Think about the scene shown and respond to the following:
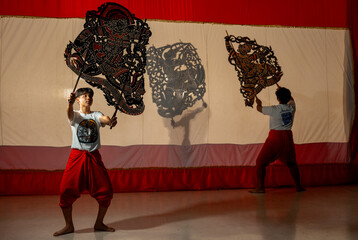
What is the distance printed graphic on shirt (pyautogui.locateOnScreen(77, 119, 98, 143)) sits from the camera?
2953mm

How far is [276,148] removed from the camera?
4.45 metres

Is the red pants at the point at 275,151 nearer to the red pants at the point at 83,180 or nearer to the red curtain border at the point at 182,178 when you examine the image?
the red curtain border at the point at 182,178

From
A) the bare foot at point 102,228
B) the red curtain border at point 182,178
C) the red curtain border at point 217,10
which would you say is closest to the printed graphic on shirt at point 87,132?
the bare foot at point 102,228

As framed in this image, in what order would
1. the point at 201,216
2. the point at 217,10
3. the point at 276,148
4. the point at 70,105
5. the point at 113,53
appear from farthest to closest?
1. the point at 217,10
2. the point at 113,53
3. the point at 276,148
4. the point at 201,216
5. the point at 70,105

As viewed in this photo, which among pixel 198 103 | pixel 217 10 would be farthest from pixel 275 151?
pixel 217 10

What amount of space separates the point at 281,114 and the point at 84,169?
8.31 feet

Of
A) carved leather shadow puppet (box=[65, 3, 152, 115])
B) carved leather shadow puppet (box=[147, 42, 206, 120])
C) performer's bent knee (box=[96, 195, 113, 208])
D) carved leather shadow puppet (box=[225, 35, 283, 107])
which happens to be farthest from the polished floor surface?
carved leather shadow puppet (box=[225, 35, 283, 107])

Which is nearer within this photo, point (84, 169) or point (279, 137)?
point (84, 169)

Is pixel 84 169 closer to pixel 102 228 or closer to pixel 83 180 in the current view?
pixel 83 180

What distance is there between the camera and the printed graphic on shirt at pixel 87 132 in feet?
9.69

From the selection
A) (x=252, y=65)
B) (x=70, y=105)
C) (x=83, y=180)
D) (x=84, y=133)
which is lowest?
(x=83, y=180)

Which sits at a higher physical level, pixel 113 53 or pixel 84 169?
pixel 113 53

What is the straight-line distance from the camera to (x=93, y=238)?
2.79 metres

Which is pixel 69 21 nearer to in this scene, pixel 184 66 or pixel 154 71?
pixel 154 71
